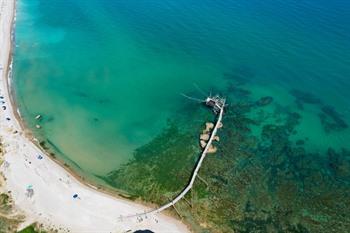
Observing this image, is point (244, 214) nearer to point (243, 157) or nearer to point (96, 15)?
point (243, 157)

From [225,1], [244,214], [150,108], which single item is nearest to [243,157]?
[244,214]

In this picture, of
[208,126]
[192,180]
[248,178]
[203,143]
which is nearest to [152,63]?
[208,126]

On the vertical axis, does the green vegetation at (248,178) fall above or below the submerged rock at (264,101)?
below

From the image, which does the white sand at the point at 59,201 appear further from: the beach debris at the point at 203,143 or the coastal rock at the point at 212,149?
the beach debris at the point at 203,143

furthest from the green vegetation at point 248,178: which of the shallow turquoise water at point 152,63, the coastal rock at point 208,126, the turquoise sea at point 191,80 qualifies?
the shallow turquoise water at point 152,63

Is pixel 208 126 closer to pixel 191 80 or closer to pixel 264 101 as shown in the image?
pixel 264 101

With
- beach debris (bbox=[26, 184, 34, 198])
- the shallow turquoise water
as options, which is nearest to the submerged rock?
the shallow turquoise water
